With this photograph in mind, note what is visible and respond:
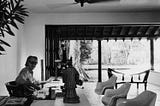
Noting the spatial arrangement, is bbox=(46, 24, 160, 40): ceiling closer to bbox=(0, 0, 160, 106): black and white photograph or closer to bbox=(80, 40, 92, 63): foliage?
bbox=(0, 0, 160, 106): black and white photograph

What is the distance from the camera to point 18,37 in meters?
6.05

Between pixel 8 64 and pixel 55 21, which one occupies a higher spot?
pixel 55 21

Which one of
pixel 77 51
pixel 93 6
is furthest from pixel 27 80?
pixel 77 51

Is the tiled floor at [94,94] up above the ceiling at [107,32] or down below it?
below

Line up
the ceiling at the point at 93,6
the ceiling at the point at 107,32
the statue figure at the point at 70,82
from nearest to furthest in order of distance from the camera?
1. the statue figure at the point at 70,82
2. the ceiling at the point at 93,6
3. the ceiling at the point at 107,32

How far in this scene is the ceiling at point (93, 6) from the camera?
5441 mm

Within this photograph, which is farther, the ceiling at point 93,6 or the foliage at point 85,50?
the foliage at point 85,50

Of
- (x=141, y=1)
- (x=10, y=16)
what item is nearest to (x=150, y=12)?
(x=141, y=1)

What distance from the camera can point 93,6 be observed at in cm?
599

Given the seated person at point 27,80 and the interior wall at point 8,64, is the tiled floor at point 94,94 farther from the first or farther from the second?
the interior wall at point 8,64

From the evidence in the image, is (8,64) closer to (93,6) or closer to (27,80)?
(27,80)

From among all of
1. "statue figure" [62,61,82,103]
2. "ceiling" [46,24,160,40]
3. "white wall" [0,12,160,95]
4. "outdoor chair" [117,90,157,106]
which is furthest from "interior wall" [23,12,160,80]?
"statue figure" [62,61,82,103]

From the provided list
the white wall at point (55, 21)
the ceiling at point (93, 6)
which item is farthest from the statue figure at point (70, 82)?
the white wall at point (55, 21)

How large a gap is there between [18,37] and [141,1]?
3.27 metres
